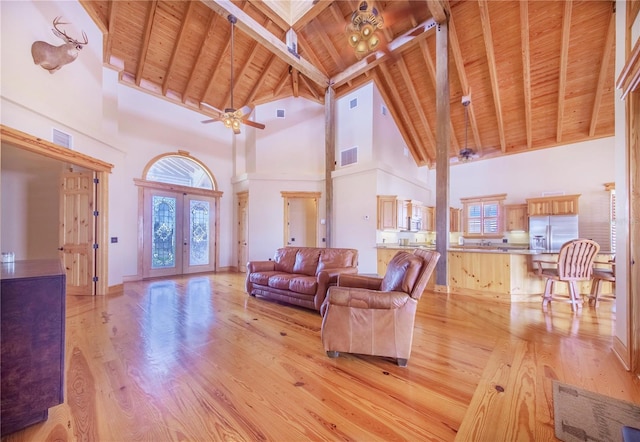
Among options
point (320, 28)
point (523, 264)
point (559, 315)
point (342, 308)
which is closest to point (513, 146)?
point (523, 264)

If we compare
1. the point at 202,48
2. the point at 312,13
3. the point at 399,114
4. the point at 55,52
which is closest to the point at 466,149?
the point at 399,114

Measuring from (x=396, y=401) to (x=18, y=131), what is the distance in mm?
4853

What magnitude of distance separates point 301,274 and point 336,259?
2.20ft

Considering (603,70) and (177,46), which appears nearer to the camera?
(603,70)

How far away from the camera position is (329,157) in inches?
270

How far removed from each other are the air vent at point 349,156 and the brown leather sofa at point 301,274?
3158 mm

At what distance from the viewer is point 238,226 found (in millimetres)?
7738

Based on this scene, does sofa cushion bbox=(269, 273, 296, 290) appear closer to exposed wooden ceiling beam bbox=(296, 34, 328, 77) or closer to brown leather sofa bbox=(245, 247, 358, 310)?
brown leather sofa bbox=(245, 247, 358, 310)

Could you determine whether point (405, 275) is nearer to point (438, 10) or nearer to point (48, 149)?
point (48, 149)

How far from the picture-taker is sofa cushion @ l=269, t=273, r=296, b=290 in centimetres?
395

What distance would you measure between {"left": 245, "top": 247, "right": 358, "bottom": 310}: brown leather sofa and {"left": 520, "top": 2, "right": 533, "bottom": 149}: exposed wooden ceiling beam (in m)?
5.32

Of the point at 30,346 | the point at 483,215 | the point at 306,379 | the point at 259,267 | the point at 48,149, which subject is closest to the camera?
the point at 30,346

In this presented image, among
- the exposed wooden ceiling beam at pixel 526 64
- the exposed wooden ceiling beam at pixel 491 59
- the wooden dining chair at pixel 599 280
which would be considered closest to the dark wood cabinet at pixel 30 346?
the wooden dining chair at pixel 599 280

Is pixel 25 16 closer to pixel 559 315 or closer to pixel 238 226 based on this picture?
pixel 238 226
